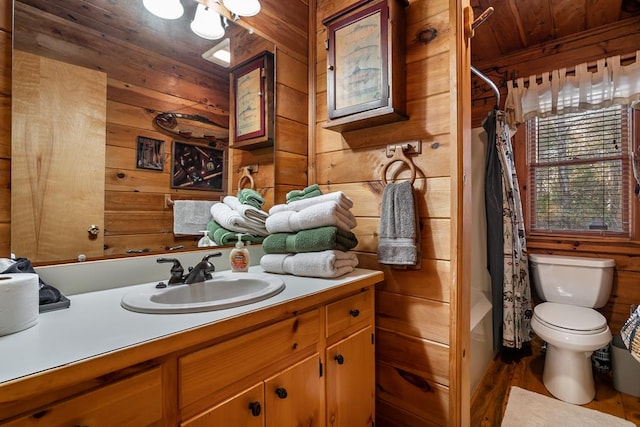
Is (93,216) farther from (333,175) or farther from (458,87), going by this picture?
(458,87)

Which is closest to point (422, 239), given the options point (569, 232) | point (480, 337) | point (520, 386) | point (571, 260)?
point (480, 337)

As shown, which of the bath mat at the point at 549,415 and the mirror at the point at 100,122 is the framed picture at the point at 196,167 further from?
the bath mat at the point at 549,415

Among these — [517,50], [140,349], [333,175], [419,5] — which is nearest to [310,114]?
[333,175]

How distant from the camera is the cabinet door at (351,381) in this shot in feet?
3.39

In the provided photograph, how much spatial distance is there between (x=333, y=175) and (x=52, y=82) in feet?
3.63

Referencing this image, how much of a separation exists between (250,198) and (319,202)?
1.22 feet

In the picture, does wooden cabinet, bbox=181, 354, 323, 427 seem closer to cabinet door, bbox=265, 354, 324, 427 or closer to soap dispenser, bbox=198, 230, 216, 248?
cabinet door, bbox=265, 354, 324, 427

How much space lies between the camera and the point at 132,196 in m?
1.11

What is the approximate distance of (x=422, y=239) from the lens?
1283 millimetres

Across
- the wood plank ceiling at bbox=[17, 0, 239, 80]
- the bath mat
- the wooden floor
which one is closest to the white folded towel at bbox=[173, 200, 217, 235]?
the wood plank ceiling at bbox=[17, 0, 239, 80]

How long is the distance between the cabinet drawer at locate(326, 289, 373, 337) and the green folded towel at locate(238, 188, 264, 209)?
24.6 inches

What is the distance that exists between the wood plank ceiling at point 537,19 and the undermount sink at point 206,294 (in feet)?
7.29

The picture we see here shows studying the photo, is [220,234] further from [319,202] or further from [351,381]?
[351,381]

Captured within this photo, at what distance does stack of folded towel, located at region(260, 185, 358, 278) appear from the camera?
1146mm
